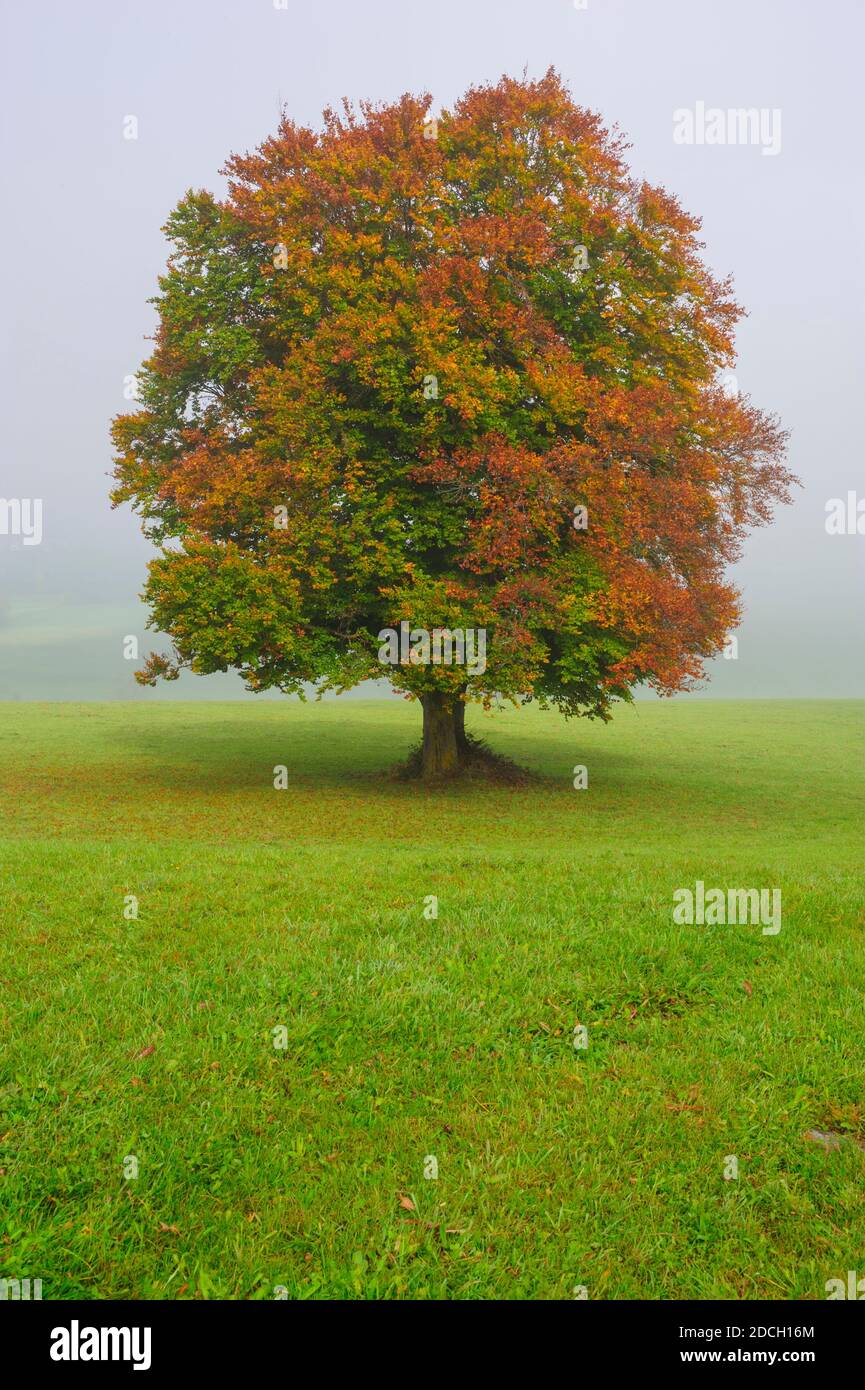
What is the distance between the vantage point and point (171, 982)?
766 cm

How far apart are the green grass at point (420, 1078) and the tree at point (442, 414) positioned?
31.5 ft

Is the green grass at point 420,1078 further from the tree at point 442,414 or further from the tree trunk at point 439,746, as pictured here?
the tree trunk at point 439,746

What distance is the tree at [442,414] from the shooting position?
21.3 metres

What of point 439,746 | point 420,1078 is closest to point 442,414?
point 439,746

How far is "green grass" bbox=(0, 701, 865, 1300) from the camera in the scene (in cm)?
492

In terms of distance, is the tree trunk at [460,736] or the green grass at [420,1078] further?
the tree trunk at [460,736]

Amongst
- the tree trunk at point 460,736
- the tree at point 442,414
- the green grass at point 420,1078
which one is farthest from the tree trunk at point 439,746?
the green grass at point 420,1078

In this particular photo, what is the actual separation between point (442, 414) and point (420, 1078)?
59.7ft

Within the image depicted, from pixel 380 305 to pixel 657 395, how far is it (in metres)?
7.24

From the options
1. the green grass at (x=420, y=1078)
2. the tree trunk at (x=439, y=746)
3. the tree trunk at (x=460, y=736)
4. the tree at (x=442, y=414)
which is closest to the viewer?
the green grass at (x=420, y=1078)

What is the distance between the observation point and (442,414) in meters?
21.7

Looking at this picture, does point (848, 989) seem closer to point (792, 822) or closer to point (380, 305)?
point (792, 822)

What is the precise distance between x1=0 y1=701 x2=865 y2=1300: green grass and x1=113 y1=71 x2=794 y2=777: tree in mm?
9615

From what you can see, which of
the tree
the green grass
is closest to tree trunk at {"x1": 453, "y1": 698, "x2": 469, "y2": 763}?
the tree
